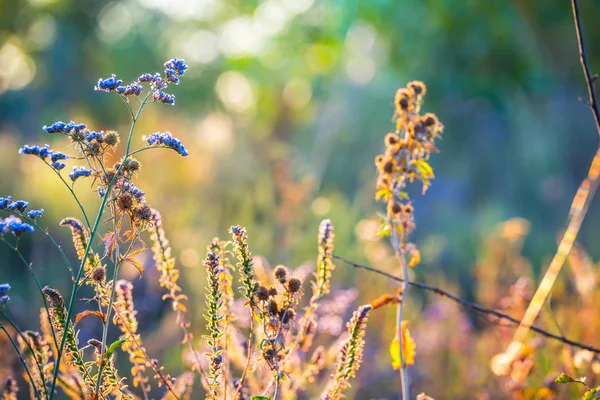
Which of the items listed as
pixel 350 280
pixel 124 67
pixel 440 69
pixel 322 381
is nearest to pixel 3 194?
pixel 350 280

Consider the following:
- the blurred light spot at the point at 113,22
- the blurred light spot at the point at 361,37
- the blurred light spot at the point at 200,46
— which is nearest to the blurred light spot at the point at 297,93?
the blurred light spot at the point at 361,37

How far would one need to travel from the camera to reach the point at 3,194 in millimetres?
5484

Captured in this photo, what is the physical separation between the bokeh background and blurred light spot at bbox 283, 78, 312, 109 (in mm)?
66

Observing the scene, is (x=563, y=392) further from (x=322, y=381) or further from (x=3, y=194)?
(x=3, y=194)

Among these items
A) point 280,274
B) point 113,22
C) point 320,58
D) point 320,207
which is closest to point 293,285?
point 280,274

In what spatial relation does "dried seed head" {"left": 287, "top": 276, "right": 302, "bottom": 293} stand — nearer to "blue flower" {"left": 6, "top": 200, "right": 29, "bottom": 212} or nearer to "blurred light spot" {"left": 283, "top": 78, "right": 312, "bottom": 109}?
"blue flower" {"left": 6, "top": 200, "right": 29, "bottom": 212}

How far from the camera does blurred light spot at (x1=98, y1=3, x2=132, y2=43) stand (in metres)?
16.5

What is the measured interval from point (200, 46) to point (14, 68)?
24.2 feet

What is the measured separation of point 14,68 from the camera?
13.1m

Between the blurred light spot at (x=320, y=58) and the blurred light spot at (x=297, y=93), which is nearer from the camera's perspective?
the blurred light spot at (x=320, y=58)

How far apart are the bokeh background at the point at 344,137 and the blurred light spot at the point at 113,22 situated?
9 centimetres

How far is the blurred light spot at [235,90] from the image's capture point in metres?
12.5

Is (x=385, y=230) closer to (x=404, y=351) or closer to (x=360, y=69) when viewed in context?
(x=404, y=351)

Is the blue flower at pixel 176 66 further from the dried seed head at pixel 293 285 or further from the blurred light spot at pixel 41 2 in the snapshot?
the blurred light spot at pixel 41 2
